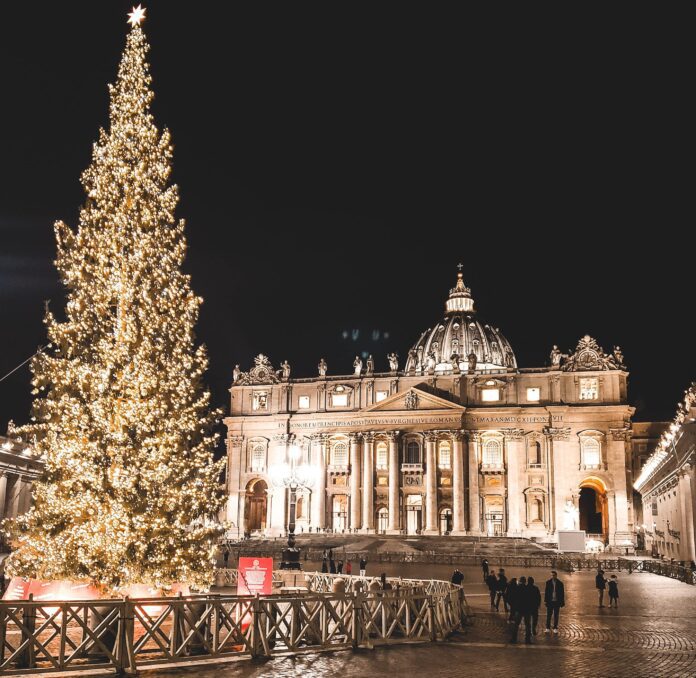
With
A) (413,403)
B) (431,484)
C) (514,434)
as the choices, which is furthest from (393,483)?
(514,434)

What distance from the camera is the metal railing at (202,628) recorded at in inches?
533

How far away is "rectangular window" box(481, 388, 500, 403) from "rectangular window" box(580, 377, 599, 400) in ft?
28.0

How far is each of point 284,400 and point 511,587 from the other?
73326 mm

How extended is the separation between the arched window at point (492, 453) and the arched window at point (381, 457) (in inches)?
413

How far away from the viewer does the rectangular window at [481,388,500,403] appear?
87625 millimetres

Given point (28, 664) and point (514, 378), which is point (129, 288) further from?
point (514, 378)

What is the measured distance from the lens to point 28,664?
Result: 1384cm

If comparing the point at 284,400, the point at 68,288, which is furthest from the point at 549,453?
the point at 68,288

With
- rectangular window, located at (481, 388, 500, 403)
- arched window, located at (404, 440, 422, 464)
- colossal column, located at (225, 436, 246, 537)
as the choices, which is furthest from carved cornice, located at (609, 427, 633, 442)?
colossal column, located at (225, 436, 246, 537)

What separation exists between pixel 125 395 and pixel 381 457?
72.9m

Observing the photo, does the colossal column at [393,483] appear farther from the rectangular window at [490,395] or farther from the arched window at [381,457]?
the rectangular window at [490,395]

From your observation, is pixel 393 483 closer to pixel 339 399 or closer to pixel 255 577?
pixel 339 399

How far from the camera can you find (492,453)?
86.5 meters

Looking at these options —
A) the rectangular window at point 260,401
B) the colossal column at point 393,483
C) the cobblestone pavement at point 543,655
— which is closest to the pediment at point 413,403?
the colossal column at point 393,483
